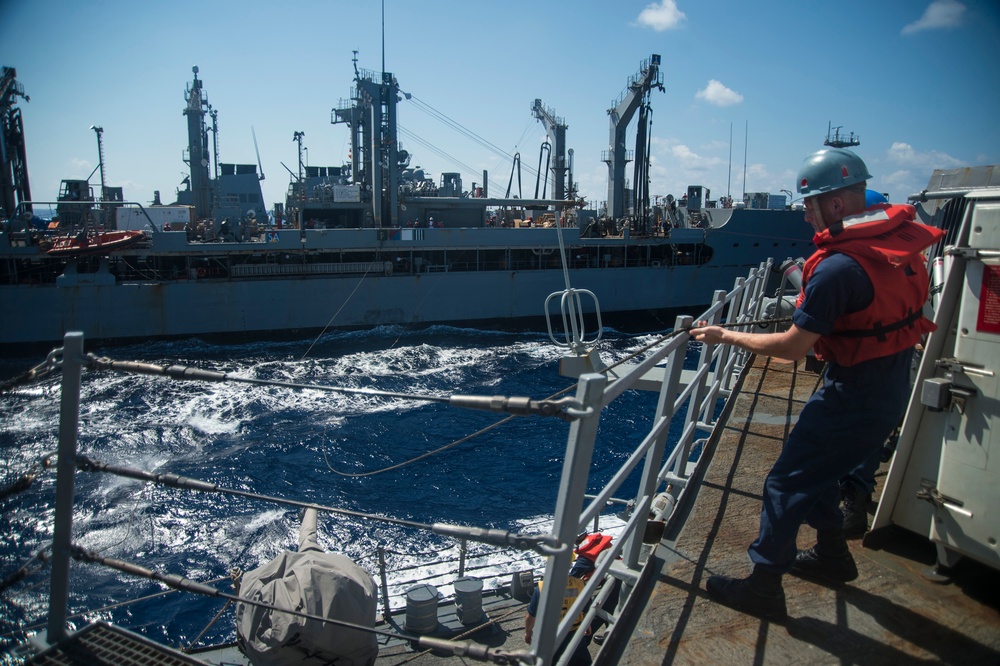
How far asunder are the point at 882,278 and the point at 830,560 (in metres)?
1.21

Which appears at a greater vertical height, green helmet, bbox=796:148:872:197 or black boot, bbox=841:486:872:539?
green helmet, bbox=796:148:872:197

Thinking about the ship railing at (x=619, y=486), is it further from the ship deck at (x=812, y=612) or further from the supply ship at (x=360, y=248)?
the supply ship at (x=360, y=248)

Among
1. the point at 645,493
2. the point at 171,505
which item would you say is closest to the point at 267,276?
the point at 171,505

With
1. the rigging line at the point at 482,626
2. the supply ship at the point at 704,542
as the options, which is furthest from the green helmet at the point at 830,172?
the rigging line at the point at 482,626

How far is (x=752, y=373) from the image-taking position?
20.1ft

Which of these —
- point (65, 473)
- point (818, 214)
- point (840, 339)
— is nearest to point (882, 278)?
point (840, 339)

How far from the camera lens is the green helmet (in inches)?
85.3

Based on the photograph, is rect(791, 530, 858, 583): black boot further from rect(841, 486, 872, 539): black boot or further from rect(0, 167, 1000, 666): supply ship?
rect(841, 486, 872, 539): black boot

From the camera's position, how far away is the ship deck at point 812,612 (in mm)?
2109

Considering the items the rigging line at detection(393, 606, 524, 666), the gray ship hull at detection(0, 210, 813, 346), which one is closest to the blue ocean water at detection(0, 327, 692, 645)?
the rigging line at detection(393, 606, 524, 666)

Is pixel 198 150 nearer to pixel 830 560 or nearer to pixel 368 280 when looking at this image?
pixel 368 280

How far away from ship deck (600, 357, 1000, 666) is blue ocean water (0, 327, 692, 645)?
2639 millimetres

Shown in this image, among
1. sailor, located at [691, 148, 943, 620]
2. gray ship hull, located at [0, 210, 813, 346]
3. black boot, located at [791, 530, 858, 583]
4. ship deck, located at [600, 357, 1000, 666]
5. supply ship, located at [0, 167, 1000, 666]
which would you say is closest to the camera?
supply ship, located at [0, 167, 1000, 666]

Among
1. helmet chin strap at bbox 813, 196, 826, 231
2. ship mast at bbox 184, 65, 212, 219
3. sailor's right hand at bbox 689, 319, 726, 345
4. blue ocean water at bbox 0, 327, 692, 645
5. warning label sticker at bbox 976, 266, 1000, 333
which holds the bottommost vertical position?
blue ocean water at bbox 0, 327, 692, 645
